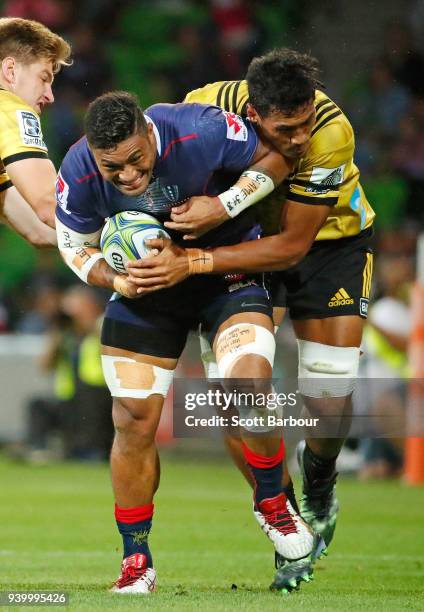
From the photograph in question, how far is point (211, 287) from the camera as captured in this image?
19.4ft

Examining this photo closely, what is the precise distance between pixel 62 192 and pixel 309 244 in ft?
3.92

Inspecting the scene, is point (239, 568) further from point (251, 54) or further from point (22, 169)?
point (251, 54)

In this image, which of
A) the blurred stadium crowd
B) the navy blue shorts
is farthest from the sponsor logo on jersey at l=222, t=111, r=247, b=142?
the blurred stadium crowd

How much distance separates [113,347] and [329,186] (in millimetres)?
1272

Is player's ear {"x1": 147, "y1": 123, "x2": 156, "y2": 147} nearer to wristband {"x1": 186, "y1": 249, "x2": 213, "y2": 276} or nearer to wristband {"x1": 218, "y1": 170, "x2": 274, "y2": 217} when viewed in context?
wristband {"x1": 218, "y1": 170, "x2": 274, "y2": 217}

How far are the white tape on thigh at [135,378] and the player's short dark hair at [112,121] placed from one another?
3.45 ft

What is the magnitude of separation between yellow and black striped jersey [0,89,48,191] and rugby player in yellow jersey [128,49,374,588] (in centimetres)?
78

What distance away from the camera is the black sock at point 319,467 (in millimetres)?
6887

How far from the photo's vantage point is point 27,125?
6.32 metres

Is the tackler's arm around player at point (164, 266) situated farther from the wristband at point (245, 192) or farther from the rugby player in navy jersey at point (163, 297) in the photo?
the wristband at point (245, 192)

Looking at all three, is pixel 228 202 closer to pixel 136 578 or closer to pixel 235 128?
pixel 235 128

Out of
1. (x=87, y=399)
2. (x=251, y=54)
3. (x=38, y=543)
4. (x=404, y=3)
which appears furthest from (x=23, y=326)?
(x=38, y=543)

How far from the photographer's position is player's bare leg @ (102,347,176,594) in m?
5.76

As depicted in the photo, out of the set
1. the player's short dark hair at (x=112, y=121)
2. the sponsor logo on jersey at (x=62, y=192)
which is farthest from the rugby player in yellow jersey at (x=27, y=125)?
the player's short dark hair at (x=112, y=121)
